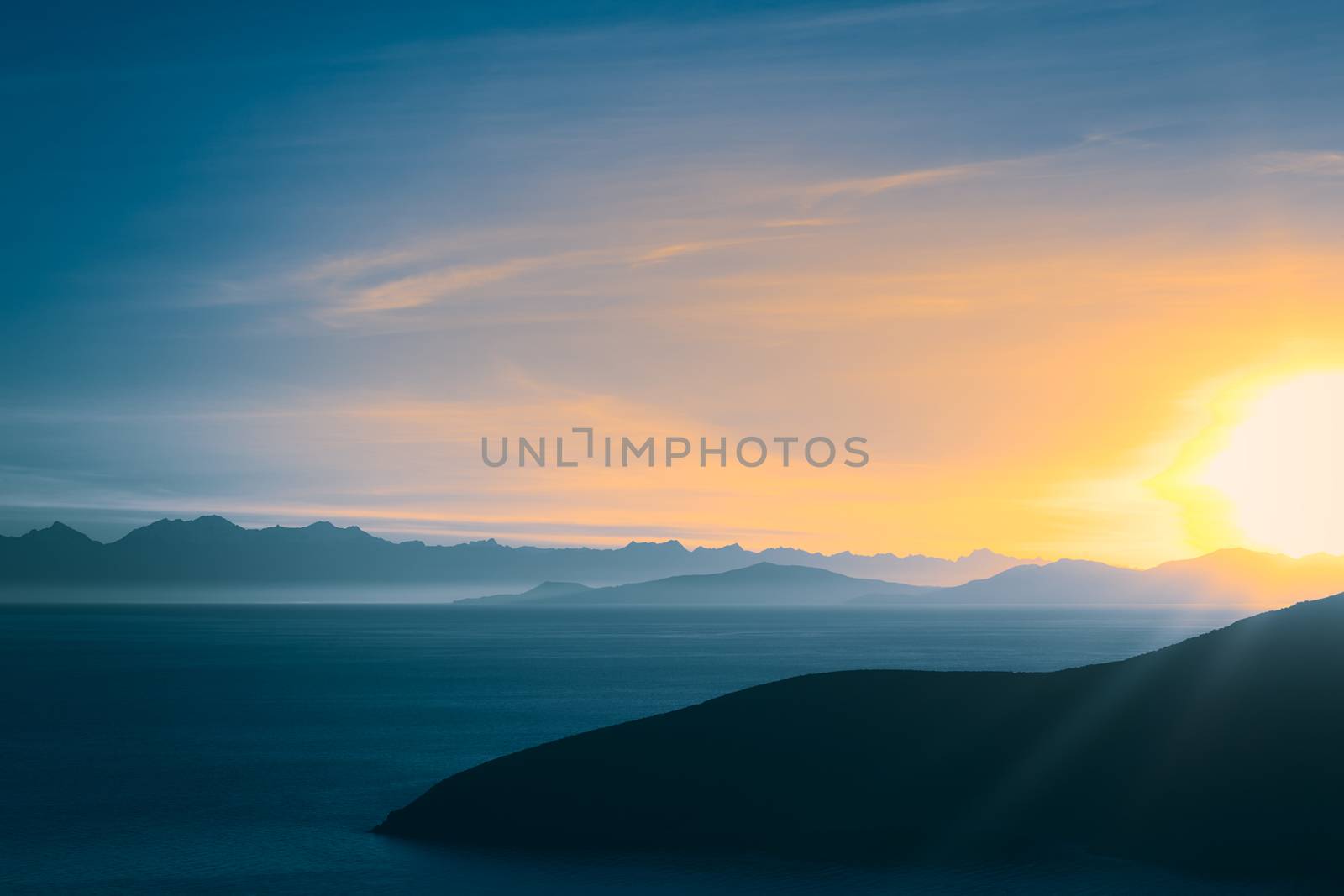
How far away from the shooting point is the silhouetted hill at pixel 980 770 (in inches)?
1470

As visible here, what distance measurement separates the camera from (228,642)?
641ft

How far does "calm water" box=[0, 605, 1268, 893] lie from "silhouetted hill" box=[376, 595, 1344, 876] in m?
2.59

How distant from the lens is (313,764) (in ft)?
193

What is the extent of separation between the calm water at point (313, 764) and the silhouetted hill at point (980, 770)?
8.50 feet

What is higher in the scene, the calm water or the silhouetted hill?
the silhouetted hill

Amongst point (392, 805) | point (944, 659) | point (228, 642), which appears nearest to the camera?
point (392, 805)

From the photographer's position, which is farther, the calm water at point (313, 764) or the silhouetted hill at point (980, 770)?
the silhouetted hill at point (980, 770)

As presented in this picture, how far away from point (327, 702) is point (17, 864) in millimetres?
53856

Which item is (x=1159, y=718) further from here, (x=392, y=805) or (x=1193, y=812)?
(x=392, y=805)

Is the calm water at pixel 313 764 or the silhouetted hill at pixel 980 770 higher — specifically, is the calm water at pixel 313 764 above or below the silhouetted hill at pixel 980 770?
below

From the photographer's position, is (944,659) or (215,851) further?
(944,659)

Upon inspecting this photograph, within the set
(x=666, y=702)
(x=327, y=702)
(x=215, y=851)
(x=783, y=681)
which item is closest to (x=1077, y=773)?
(x=783, y=681)

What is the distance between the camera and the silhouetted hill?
37.3 meters

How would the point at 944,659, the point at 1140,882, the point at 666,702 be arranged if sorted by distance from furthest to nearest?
the point at 944,659, the point at 666,702, the point at 1140,882
